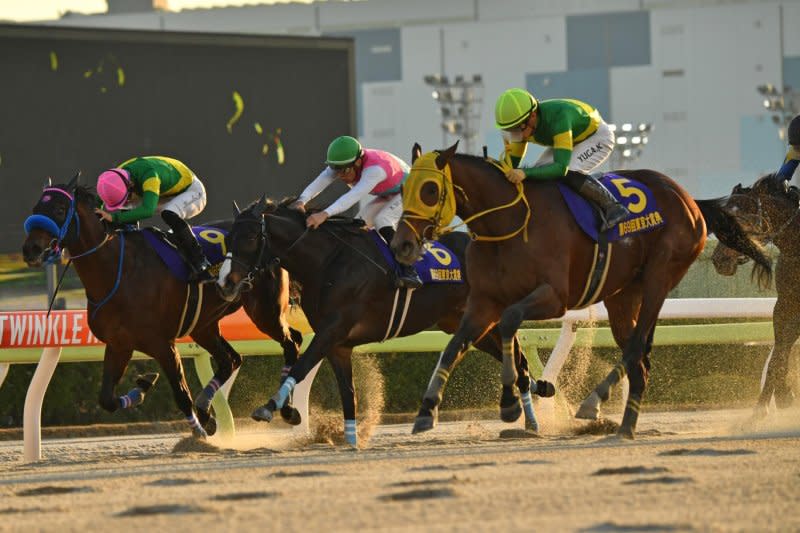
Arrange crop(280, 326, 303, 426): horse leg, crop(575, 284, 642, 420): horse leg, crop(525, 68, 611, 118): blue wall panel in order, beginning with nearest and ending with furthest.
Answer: crop(575, 284, 642, 420): horse leg
crop(280, 326, 303, 426): horse leg
crop(525, 68, 611, 118): blue wall panel

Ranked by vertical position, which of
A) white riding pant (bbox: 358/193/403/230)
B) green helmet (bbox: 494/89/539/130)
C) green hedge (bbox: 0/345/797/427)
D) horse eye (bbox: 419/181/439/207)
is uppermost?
green helmet (bbox: 494/89/539/130)

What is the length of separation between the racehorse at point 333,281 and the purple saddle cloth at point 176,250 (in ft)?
2.12

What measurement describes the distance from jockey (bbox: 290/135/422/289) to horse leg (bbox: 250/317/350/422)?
552mm

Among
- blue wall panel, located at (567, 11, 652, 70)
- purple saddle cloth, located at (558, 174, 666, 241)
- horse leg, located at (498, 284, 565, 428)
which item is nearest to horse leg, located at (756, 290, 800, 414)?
purple saddle cloth, located at (558, 174, 666, 241)

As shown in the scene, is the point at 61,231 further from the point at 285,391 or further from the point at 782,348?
the point at 782,348

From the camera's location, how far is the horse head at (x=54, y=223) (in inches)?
365

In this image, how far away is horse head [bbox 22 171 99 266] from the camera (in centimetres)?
928

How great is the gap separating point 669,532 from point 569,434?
4575mm

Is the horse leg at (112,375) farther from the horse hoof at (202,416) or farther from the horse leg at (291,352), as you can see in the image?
the horse leg at (291,352)

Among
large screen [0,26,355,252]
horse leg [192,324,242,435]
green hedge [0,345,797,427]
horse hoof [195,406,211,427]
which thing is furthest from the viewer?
large screen [0,26,355,252]

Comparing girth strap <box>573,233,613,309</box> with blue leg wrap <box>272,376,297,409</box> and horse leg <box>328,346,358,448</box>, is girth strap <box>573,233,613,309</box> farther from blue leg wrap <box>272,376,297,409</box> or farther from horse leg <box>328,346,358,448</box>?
blue leg wrap <box>272,376,297,409</box>

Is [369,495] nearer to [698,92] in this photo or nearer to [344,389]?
[344,389]

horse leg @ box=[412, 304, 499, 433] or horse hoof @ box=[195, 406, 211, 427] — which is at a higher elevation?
horse leg @ box=[412, 304, 499, 433]

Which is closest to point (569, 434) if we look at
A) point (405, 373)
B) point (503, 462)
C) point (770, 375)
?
point (770, 375)
